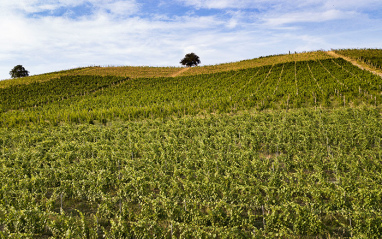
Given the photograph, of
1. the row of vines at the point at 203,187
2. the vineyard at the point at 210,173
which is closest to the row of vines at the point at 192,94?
the vineyard at the point at 210,173

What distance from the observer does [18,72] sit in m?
80.8

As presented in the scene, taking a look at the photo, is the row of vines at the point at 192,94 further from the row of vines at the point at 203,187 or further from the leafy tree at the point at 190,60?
the leafy tree at the point at 190,60

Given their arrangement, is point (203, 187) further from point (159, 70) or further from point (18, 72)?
point (18, 72)

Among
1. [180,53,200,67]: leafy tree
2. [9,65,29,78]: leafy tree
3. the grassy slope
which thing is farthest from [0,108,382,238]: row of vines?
[9,65,29,78]: leafy tree

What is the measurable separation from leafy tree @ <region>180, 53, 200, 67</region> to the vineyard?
48.3m

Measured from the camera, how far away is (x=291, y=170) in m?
11.3

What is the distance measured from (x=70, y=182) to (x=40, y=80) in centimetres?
5399

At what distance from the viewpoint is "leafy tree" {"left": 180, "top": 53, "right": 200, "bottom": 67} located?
7866 centimetres

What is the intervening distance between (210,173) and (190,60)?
2831 inches

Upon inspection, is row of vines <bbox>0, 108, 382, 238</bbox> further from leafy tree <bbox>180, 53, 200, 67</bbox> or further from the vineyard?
leafy tree <bbox>180, 53, 200, 67</bbox>

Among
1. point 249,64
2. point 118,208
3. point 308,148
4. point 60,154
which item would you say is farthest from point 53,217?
point 249,64

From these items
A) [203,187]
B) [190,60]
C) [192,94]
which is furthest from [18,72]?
[203,187]

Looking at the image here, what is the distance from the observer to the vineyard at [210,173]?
7.05 m

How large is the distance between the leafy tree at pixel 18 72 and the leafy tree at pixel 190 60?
49.7 metres
